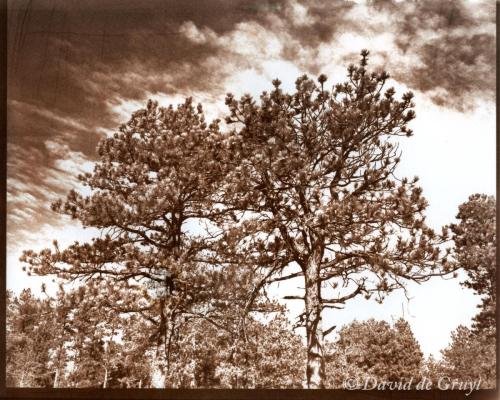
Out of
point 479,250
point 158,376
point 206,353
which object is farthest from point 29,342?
point 479,250

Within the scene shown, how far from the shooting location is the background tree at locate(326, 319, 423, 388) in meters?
2.84

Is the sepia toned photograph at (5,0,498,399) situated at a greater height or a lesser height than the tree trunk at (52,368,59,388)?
greater

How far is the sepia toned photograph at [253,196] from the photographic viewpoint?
9.46ft

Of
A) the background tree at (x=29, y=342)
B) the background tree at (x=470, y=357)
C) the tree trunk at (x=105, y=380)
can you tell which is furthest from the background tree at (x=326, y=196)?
the background tree at (x=29, y=342)

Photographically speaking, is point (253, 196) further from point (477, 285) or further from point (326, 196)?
point (477, 285)

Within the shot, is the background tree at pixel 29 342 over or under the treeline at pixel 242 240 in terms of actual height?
under

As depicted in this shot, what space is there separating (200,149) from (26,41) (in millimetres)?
1361

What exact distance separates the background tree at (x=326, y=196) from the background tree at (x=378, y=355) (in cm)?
15

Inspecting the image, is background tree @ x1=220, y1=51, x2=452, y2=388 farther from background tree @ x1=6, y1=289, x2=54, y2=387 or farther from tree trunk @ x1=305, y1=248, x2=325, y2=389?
background tree @ x1=6, y1=289, x2=54, y2=387

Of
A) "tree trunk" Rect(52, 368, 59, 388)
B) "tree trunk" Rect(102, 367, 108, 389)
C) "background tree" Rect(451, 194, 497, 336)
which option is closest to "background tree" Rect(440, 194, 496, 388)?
"background tree" Rect(451, 194, 497, 336)

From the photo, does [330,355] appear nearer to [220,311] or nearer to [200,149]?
[220,311]

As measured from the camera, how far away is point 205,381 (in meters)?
2.88

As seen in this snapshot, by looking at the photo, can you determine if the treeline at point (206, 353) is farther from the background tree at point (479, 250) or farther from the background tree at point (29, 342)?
the background tree at point (479, 250)

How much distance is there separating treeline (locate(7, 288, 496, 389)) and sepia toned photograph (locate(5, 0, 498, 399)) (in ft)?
0.04
